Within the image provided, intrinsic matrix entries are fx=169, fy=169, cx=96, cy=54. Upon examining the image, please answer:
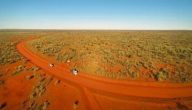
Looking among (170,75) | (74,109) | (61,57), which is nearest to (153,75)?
(170,75)

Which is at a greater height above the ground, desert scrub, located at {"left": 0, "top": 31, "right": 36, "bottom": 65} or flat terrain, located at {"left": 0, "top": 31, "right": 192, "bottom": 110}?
flat terrain, located at {"left": 0, "top": 31, "right": 192, "bottom": 110}

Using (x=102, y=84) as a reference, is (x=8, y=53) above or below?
below

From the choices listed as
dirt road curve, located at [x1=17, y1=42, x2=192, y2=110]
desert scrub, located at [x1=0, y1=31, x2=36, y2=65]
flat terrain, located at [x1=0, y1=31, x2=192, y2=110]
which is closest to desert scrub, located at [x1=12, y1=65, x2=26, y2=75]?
flat terrain, located at [x1=0, y1=31, x2=192, y2=110]

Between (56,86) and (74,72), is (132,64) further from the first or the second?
(56,86)

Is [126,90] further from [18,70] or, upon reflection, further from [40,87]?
[18,70]

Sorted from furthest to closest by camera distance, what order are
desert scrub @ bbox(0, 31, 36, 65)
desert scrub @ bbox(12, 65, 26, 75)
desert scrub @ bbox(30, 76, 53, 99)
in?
desert scrub @ bbox(0, 31, 36, 65)
desert scrub @ bbox(12, 65, 26, 75)
desert scrub @ bbox(30, 76, 53, 99)

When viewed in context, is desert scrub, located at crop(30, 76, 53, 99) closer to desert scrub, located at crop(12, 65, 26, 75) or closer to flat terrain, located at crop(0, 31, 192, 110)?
flat terrain, located at crop(0, 31, 192, 110)

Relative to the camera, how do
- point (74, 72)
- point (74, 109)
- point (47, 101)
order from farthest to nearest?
1. point (74, 72)
2. point (47, 101)
3. point (74, 109)

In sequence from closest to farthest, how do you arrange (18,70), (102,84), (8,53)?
(102,84) → (18,70) → (8,53)

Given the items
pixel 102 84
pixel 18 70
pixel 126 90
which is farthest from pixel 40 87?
pixel 126 90
